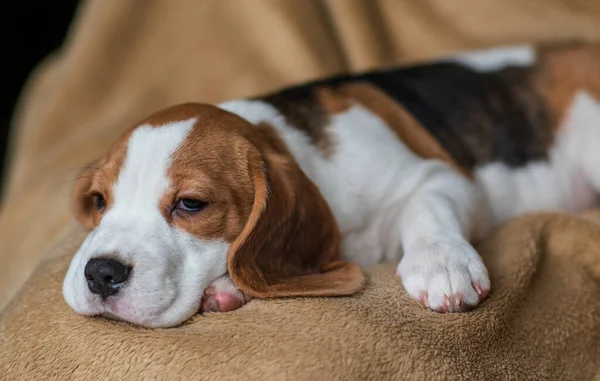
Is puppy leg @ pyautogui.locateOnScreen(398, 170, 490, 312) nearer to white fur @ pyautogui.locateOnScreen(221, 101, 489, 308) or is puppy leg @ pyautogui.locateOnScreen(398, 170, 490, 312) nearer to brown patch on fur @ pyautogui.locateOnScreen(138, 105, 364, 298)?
white fur @ pyautogui.locateOnScreen(221, 101, 489, 308)

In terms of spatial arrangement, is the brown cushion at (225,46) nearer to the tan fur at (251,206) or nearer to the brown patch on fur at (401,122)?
the brown patch on fur at (401,122)

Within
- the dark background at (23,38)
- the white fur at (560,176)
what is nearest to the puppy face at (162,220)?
the white fur at (560,176)

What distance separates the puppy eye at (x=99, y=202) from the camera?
257cm

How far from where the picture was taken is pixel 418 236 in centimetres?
259

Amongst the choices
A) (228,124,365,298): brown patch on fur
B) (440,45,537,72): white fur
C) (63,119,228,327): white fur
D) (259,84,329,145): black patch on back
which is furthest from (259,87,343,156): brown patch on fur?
(440,45,537,72): white fur

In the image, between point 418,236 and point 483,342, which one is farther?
point 418,236

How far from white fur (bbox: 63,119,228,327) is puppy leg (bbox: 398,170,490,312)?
62 cm

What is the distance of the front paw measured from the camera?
229cm

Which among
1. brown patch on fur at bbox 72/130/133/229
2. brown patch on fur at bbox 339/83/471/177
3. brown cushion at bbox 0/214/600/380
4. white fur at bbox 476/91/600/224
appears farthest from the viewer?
white fur at bbox 476/91/600/224

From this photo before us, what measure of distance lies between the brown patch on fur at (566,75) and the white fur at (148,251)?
77.9 inches

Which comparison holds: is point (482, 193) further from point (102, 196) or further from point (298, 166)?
point (102, 196)

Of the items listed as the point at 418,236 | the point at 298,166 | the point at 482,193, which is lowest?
the point at 482,193

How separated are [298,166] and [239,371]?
0.89 meters

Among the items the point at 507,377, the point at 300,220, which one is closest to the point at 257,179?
the point at 300,220
